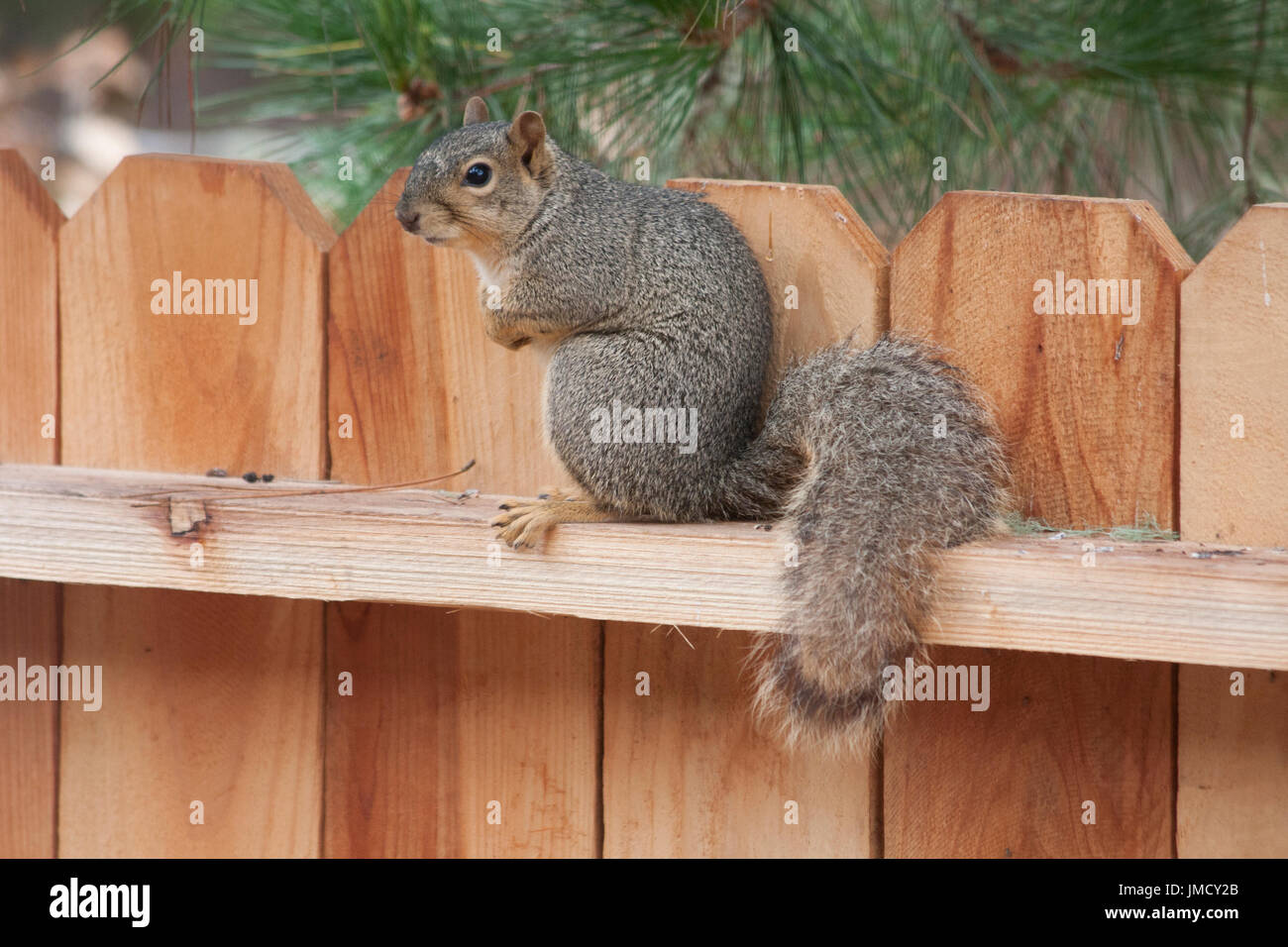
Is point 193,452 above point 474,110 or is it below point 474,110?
below

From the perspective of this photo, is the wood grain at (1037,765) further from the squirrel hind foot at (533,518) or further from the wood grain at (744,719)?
the squirrel hind foot at (533,518)

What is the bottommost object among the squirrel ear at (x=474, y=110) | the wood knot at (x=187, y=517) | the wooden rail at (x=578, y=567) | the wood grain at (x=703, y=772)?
the wood grain at (x=703, y=772)

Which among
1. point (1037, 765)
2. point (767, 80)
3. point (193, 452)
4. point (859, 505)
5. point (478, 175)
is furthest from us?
point (767, 80)

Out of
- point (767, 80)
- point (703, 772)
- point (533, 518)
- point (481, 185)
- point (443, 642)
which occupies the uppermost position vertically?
point (767, 80)

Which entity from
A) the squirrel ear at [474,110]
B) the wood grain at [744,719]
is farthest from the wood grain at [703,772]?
the squirrel ear at [474,110]

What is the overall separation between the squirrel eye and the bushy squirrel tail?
35 centimetres

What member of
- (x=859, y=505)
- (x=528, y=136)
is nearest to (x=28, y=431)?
(x=528, y=136)

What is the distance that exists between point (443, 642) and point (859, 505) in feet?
1.53

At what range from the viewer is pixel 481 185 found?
1235 mm

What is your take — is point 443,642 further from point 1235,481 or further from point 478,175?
point 1235,481

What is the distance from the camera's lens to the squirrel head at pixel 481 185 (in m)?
1.19

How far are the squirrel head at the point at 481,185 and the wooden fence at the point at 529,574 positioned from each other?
0.06 meters

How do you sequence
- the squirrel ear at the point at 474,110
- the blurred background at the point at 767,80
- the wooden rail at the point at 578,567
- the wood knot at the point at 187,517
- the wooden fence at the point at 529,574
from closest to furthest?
the wooden rail at the point at 578,567, the wooden fence at the point at 529,574, the wood knot at the point at 187,517, the squirrel ear at the point at 474,110, the blurred background at the point at 767,80

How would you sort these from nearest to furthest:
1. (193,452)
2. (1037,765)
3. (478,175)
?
(1037,765)
(478,175)
(193,452)
